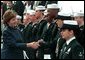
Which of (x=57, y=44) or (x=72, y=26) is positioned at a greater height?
(x=72, y=26)

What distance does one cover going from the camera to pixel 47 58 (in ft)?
28.0

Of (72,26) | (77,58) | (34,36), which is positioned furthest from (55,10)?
(77,58)

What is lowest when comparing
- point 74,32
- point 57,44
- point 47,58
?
point 47,58

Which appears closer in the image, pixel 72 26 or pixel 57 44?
pixel 72 26

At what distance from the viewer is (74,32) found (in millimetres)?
6125

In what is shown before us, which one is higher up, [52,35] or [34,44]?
[52,35]

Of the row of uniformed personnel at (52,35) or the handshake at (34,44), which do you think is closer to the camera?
the row of uniformed personnel at (52,35)

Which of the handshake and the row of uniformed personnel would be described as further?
the handshake

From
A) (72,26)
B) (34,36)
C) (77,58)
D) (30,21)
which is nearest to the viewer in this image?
(77,58)

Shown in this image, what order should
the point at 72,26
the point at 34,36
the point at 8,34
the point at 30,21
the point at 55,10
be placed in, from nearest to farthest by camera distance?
the point at 72,26 < the point at 8,34 < the point at 55,10 < the point at 34,36 < the point at 30,21

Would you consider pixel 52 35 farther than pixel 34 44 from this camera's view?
Yes

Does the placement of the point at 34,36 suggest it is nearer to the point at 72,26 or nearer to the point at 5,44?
the point at 5,44

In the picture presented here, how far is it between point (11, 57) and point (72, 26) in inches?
70.7

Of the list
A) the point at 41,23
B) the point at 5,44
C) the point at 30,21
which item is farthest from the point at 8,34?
the point at 30,21
